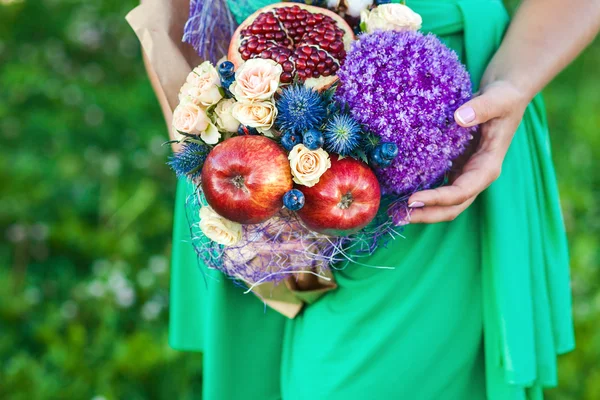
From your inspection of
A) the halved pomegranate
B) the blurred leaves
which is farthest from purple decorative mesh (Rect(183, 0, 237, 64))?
the blurred leaves

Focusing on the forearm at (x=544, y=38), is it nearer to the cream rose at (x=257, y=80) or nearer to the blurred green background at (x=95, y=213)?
the cream rose at (x=257, y=80)

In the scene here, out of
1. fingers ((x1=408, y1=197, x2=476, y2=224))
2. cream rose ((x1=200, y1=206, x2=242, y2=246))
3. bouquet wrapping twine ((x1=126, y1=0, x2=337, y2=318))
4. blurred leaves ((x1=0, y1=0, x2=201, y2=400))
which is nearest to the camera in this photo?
cream rose ((x1=200, y1=206, x2=242, y2=246))

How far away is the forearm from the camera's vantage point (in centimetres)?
145

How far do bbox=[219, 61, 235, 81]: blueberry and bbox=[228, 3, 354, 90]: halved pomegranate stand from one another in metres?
0.07

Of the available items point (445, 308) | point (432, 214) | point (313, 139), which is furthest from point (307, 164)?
point (445, 308)

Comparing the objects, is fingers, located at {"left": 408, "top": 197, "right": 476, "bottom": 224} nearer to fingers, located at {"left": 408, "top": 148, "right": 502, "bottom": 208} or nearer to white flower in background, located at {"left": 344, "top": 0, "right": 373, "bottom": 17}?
fingers, located at {"left": 408, "top": 148, "right": 502, "bottom": 208}

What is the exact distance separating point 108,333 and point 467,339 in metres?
1.86

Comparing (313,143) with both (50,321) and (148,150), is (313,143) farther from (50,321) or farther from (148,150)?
(148,150)

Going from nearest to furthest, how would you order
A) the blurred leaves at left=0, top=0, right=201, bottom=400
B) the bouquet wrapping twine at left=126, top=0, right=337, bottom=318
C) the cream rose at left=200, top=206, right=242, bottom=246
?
the cream rose at left=200, top=206, right=242, bottom=246
the bouquet wrapping twine at left=126, top=0, right=337, bottom=318
the blurred leaves at left=0, top=0, right=201, bottom=400

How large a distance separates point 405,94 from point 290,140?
241 millimetres

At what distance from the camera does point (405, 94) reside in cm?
118

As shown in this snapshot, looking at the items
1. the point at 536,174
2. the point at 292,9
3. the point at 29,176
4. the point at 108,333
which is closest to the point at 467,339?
the point at 536,174

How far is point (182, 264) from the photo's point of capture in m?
1.78

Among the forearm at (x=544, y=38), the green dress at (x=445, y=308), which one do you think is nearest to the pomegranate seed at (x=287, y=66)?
the green dress at (x=445, y=308)
